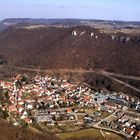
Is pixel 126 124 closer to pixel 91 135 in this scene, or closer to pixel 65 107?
pixel 91 135

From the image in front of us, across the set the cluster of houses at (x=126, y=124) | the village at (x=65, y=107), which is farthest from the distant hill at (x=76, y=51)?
the cluster of houses at (x=126, y=124)

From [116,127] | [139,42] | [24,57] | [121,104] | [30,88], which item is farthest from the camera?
[24,57]

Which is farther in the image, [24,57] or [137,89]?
[24,57]

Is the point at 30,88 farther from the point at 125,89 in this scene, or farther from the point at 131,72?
the point at 131,72

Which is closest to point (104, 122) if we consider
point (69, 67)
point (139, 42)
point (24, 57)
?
point (69, 67)

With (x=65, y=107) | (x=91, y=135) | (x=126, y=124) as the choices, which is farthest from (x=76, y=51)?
(x=91, y=135)

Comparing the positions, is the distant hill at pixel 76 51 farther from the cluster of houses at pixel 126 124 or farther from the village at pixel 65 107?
the cluster of houses at pixel 126 124

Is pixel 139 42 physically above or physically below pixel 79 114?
above
